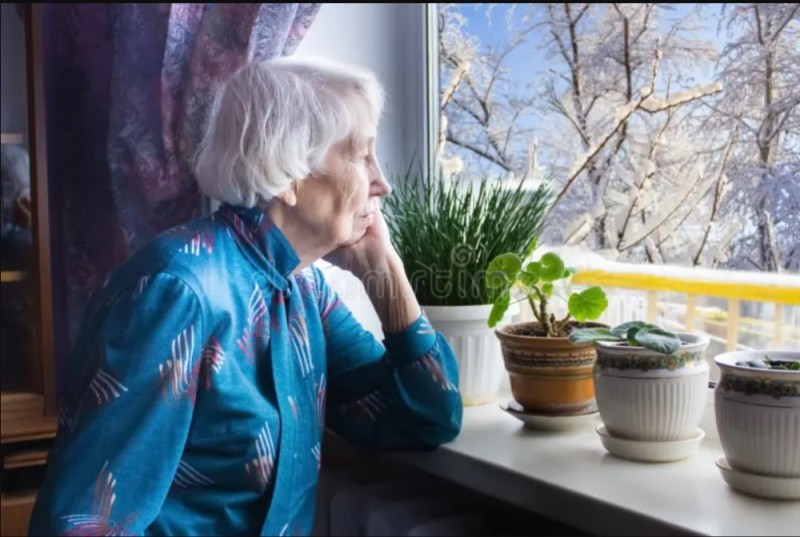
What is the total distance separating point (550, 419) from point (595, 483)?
0.66ft

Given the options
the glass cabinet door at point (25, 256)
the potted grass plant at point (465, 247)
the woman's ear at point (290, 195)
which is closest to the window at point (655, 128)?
the potted grass plant at point (465, 247)

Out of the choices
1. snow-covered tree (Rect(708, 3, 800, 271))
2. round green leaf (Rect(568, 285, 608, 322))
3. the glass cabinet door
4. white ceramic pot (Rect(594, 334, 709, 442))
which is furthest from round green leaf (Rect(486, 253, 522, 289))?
the glass cabinet door

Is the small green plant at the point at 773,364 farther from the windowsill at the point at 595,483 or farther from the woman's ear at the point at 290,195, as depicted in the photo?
the woman's ear at the point at 290,195

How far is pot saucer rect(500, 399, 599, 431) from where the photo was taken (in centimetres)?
129

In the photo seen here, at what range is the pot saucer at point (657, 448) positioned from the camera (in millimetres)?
1138

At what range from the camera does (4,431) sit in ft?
5.93

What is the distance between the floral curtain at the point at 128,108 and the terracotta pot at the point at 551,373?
2.10ft

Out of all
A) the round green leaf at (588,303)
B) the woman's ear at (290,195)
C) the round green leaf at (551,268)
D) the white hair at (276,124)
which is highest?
the white hair at (276,124)

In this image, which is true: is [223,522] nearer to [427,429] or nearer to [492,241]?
[427,429]

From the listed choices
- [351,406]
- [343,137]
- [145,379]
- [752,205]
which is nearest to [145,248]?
[145,379]

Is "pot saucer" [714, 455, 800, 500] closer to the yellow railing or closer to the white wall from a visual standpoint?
the yellow railing

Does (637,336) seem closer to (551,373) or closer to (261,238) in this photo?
(551,373)

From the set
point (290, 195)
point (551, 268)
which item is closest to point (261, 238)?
point (290, 195)

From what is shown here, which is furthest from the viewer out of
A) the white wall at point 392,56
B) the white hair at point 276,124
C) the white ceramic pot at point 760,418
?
the white wall at point 392,56
